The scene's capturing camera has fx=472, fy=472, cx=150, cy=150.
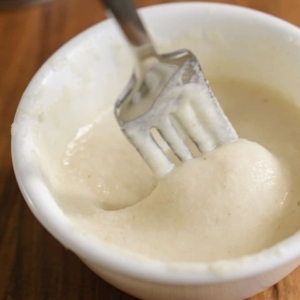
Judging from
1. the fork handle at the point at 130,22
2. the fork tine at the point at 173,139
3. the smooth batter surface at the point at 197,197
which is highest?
the fork handle at the point at 130,22

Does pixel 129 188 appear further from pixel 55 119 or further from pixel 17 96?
pixel 17 96

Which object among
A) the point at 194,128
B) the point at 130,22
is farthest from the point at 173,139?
the point at 130,22

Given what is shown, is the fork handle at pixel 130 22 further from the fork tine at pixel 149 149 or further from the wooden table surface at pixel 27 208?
the wooden table surface at pixel 27 208

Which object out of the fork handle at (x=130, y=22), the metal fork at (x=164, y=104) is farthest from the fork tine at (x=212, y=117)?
the fork handle at (x=130, y=22)


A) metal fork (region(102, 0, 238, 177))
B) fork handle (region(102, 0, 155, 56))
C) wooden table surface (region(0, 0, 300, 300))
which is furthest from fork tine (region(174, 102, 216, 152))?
wooden table surface (region(0, 0, 300, 300))

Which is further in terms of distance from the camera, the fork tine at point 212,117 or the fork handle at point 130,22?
the fork tine at point 212,117

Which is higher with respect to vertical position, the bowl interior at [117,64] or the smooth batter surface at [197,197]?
the bowl interior at [117,64]
